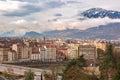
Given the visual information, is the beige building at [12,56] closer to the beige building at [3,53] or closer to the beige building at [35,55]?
the beige building at [3,53]

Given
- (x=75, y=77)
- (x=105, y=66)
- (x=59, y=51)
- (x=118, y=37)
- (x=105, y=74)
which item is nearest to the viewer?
(x=75, y=77)

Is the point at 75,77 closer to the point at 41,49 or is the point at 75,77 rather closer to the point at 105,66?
the point at 105,66

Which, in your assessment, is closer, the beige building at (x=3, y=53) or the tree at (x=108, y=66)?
the tree at (x=108, y=66)

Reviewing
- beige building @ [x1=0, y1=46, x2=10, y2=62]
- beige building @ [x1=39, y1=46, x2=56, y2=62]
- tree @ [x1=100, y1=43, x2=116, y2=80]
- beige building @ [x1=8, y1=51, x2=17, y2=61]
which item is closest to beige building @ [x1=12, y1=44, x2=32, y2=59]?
beige building @ [x1=8, y1=51, x2=17, y2=61]

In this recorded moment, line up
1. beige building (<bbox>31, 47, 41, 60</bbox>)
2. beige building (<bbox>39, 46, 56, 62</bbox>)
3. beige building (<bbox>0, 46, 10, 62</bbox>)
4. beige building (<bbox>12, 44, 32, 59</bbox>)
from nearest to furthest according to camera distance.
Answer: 1. beige building (<bbox>0, 46, 10, 62</bbox>)
2. beige building (<bbox>12, 44, 32, 59</bbox>)
3. beige building (<bbox>31, 47, 41, 60</bbox>)
4. beige building (<bbox>39, 46, 56, 62</bbox>)

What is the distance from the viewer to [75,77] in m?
18.3

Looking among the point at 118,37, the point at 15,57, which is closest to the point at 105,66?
the point at 15,57

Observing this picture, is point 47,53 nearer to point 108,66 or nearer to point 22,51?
point 22,51

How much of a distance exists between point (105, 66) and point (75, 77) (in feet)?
10.0

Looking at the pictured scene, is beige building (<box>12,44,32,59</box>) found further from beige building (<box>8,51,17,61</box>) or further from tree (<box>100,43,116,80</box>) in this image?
tree (<box>100,43,116,80</box>)

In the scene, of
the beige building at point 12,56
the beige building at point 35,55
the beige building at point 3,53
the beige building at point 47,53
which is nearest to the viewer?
the beige building at point 3,53

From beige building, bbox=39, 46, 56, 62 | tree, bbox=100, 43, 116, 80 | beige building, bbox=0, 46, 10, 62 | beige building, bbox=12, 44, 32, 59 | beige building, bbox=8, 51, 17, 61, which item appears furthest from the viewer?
beige building, bbox=39, 46, 56, 62

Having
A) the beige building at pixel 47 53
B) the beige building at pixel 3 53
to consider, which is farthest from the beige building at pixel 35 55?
the beige building at pixel 3 53

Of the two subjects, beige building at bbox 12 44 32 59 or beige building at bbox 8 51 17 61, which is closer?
beige building at bbox 8 51 17 61
